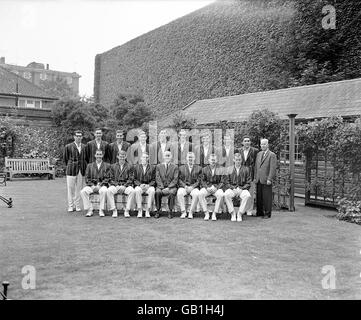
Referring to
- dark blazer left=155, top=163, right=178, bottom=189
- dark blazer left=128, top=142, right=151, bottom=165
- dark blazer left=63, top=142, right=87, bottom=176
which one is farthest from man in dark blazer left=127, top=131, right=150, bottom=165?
dark blazer left=63, top=142, right=87, bottom=176

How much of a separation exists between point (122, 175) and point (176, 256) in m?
3.85

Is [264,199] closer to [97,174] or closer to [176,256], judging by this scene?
[97,174]

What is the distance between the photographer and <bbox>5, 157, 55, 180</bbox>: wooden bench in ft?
56.8

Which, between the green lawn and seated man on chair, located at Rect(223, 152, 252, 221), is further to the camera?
seated man on chair, located at Rect(223, 152, 252, 221)

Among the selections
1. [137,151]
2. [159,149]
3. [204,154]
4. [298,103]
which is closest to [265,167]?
[204,154]

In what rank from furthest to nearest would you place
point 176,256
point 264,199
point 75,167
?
1. point 75,167
2. point 264,199
3. point 176,256

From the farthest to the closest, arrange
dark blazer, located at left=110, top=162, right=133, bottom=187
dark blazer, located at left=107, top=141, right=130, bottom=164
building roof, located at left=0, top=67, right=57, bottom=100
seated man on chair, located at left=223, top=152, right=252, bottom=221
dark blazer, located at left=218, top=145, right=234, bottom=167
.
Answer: building roof, located at left=0, top=67, right=57, bottom=100, dark blazer, located at left=107, top=141, right=130, bottom=164, dark blazer, located at left=218, top=145, right=234, bottom=167, dark blazer, located at left=110, top=162, right=133, bottom=187, seated man on chair, located at left=223, top=152, right=252, bottom=221

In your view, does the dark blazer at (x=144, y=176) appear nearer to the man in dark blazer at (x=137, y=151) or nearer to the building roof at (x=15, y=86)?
the man in dark blazer at (x=137, y=151)

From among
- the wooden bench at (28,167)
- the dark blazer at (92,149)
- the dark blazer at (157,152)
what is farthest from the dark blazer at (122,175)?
the wooden bench at (28,167)

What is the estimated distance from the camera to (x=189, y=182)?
904cm

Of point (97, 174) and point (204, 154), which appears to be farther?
point (204, 154)

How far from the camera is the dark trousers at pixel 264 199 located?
917 centimetres

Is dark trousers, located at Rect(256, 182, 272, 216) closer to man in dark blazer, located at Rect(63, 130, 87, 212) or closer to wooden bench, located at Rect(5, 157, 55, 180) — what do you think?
man in dark blazer, located at Rect(63, 130, 87, 212)

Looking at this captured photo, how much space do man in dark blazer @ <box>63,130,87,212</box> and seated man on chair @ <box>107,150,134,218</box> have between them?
0.90 meters
